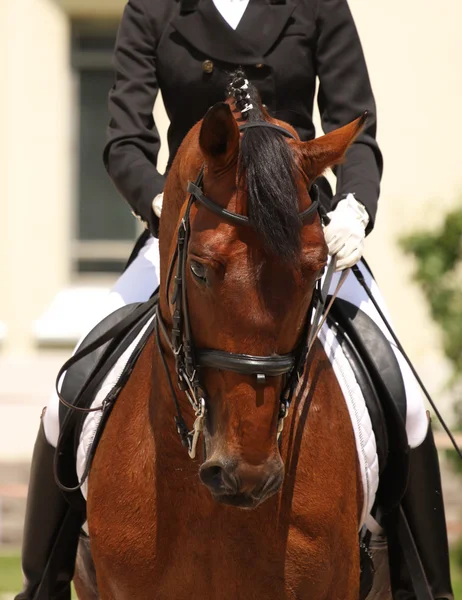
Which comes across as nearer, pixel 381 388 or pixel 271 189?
pixel 271 189

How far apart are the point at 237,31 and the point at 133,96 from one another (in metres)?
0.40

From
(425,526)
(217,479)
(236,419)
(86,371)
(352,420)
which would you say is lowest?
(425,526)

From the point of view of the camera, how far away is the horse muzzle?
2.58 meters

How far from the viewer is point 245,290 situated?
2.56m

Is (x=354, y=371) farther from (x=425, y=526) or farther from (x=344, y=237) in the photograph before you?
(x=425, y=526)

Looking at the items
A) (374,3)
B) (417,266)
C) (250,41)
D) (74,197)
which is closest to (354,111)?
(250,41)

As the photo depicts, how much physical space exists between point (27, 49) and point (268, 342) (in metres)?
6.02

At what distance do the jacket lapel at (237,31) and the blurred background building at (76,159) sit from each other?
3.93 metres

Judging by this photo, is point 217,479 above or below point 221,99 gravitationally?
below

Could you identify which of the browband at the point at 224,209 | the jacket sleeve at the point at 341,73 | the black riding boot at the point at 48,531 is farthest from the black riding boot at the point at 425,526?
the browband at the point at 224,209

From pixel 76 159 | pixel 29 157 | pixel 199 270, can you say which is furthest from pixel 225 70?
pixel 76 159

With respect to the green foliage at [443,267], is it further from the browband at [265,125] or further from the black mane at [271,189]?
the black mane at [271,189]

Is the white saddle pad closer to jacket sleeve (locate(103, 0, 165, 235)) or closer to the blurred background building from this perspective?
jacket sleeve (locate(103, 0, 165, 235))

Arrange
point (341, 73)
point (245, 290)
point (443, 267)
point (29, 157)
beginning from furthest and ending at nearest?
point (29, 157)
point (443, 267)
point (341, 73)
point (245, 290)
